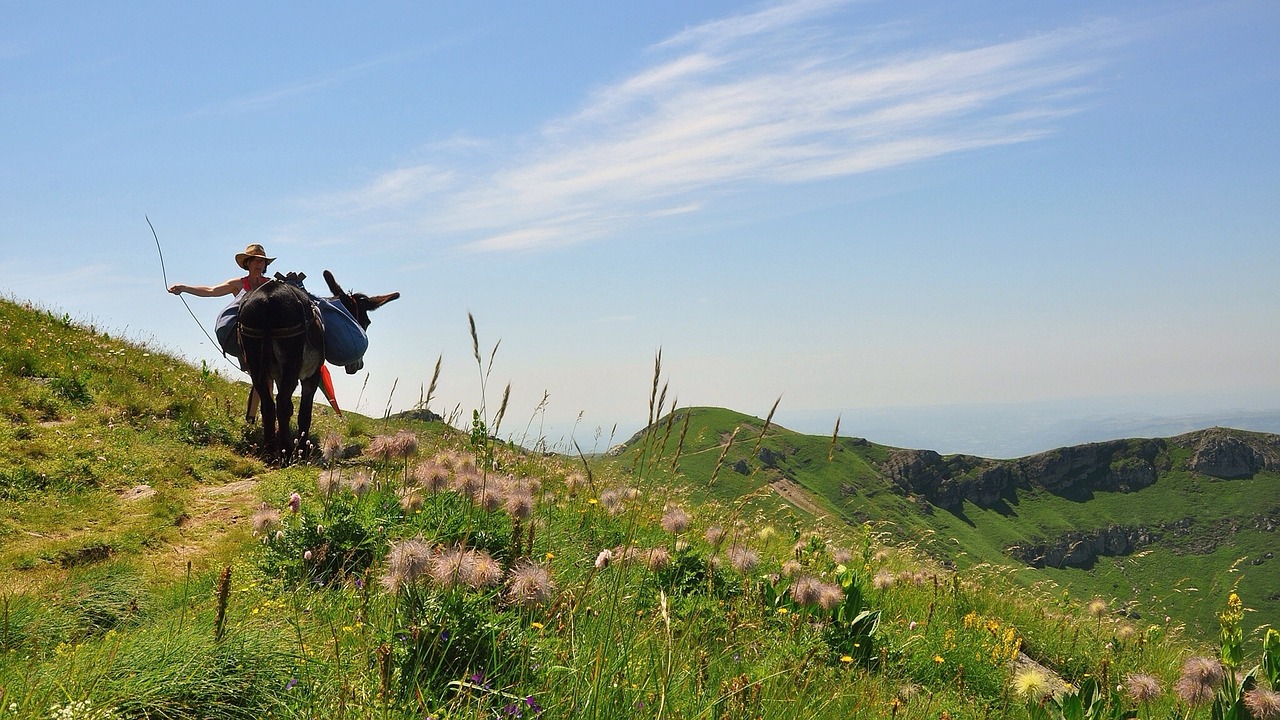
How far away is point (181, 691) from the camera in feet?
11.2

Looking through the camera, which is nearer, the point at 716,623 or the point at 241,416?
the point at 716,623

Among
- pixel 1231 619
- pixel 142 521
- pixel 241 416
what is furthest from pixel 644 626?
pixel 241 416

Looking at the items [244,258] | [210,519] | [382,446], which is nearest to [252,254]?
[244,258]

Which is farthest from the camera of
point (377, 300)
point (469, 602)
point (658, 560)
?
point (377, 300)

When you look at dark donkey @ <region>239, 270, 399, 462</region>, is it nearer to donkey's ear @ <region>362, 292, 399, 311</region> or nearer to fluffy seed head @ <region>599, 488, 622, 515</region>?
donkey's ear @ <region>362, 292, 399, 311</region>

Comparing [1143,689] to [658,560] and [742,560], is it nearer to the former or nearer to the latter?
[742,560]

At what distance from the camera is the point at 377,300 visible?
14.0m

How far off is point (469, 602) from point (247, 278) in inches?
405

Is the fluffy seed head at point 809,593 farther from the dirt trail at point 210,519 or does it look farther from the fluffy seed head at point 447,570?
the dirt trail at point 210,519

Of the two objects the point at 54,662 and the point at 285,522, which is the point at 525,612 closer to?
the point at 54,662

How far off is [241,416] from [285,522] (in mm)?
8582

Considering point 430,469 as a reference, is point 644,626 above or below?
below

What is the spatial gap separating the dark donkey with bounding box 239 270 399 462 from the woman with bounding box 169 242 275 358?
465 mm

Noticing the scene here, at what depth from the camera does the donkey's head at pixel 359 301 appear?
13.4m
